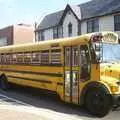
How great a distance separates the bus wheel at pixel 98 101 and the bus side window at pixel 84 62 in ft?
1.81

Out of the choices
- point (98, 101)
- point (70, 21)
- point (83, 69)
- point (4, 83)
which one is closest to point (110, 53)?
point (83, 69)

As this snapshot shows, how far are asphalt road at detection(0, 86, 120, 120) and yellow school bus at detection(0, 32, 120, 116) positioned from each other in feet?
1.33

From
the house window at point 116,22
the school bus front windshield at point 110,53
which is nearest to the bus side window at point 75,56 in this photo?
the school bus front windshield at point 110,53

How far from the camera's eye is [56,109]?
45.5 feet

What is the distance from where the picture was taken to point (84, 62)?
13.3 metres

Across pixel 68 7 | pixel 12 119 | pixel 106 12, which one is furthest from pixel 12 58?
pixel 68 7

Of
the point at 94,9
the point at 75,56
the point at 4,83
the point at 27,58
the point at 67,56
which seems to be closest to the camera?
the point at 75,56

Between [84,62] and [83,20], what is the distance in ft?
81.7

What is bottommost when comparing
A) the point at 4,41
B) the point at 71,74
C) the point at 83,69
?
the point at 71,74

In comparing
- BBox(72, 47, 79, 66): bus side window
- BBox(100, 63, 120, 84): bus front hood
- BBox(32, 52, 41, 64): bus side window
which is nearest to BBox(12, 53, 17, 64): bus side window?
BBox(32, 52, 41, 64): bus side window

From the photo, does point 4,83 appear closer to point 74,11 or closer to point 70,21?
point 74,11

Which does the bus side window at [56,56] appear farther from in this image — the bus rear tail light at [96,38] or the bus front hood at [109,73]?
the bus front hood at [109,73]

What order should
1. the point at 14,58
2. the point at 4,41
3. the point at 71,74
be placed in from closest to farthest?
the point at 71,74 → the point at 14,58 → the point at 4,41

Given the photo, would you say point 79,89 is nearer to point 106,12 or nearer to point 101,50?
point 101,50
